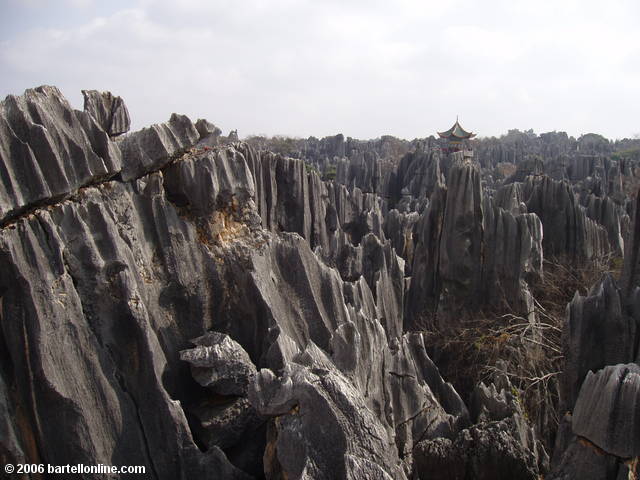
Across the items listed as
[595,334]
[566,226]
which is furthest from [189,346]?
[566,226]

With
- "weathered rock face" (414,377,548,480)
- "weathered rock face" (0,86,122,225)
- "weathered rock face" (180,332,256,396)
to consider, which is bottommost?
"weathered rock face" (414,377,548,480)

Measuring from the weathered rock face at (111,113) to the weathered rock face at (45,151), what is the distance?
3.06 ft

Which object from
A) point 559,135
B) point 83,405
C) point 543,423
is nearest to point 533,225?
point 543,423

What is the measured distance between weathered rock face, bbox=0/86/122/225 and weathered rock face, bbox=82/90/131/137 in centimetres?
93

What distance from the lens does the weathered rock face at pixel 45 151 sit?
225 inches

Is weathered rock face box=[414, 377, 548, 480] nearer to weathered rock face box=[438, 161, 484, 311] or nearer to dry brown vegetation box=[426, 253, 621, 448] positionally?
dry brown vegetation box=[426, 253, 621, 448]

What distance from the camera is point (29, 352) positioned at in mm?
5453

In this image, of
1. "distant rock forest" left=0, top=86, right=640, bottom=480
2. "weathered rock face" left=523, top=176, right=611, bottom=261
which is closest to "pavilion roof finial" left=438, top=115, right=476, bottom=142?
"weathered rock face" left=523, top=176, right=611, bottom=261

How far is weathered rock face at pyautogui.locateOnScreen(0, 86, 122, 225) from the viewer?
18.8 feet

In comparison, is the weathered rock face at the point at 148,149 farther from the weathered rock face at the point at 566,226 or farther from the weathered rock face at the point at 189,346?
the weathered rock face at the point at 566,226

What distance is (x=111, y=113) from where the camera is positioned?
7.65 m

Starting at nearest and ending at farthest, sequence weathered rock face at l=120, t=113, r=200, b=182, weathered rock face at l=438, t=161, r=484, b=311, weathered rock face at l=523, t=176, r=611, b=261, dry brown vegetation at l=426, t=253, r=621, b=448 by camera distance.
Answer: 1. weathered rock face at l=120, t=113, r=200, b=182
2. dry brown vegetation at l=426, t=253, r=621, b=448
3. weathered rock face at l=438, t=161, r=484, b=311
4. weathered rock face at l=523, t=176, r=611, b=261

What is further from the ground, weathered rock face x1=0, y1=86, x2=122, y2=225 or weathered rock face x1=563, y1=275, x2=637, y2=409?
weathered rock face x1=0, y1=86, x2=122, y2=225

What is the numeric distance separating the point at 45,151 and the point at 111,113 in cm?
183
